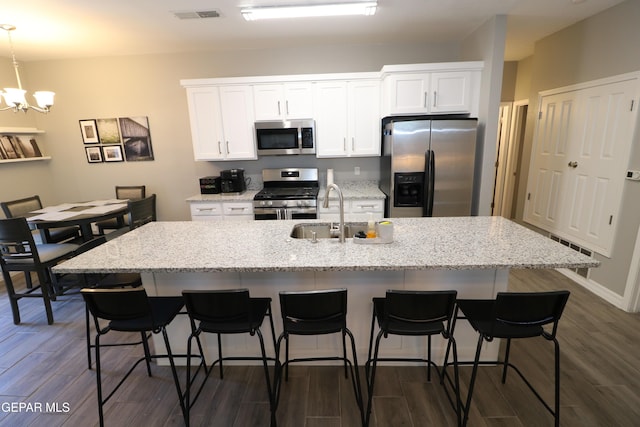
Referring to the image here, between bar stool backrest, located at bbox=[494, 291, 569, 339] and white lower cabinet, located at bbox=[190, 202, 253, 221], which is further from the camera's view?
white lower cabinet, located at bbox=[190, 202, 253, 221]

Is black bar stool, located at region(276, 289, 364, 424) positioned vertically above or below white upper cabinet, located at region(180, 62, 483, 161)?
below

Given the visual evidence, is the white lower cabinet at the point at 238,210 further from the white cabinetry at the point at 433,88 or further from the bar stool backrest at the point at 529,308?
the bar stool backrest at the point at 529,308

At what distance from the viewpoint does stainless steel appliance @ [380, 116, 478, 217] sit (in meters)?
3.25

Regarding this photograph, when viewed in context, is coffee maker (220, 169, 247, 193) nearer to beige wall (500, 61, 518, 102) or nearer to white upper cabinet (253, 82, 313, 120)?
white upper cabinet (253, 82, 313, 120)

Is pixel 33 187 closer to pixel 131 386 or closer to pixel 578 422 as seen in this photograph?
pixel 131 386

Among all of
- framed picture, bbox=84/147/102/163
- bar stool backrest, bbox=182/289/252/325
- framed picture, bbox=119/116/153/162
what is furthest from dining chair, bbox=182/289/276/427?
framed picture, bbox=84/147/102/163

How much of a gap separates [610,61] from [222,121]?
164 inches

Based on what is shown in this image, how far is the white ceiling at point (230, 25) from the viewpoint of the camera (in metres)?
2.71

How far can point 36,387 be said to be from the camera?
211 centimetres

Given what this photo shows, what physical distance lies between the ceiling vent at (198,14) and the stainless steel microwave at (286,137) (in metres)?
1.23

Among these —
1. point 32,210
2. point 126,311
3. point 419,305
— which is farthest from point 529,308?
point 32,210

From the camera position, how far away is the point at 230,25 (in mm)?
3193

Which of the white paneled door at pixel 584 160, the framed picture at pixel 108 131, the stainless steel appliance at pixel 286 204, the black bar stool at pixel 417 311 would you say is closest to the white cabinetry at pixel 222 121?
the stainless steel appliance at pixel 286 204

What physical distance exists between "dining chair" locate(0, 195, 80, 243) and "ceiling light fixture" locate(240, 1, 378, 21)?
328cm
